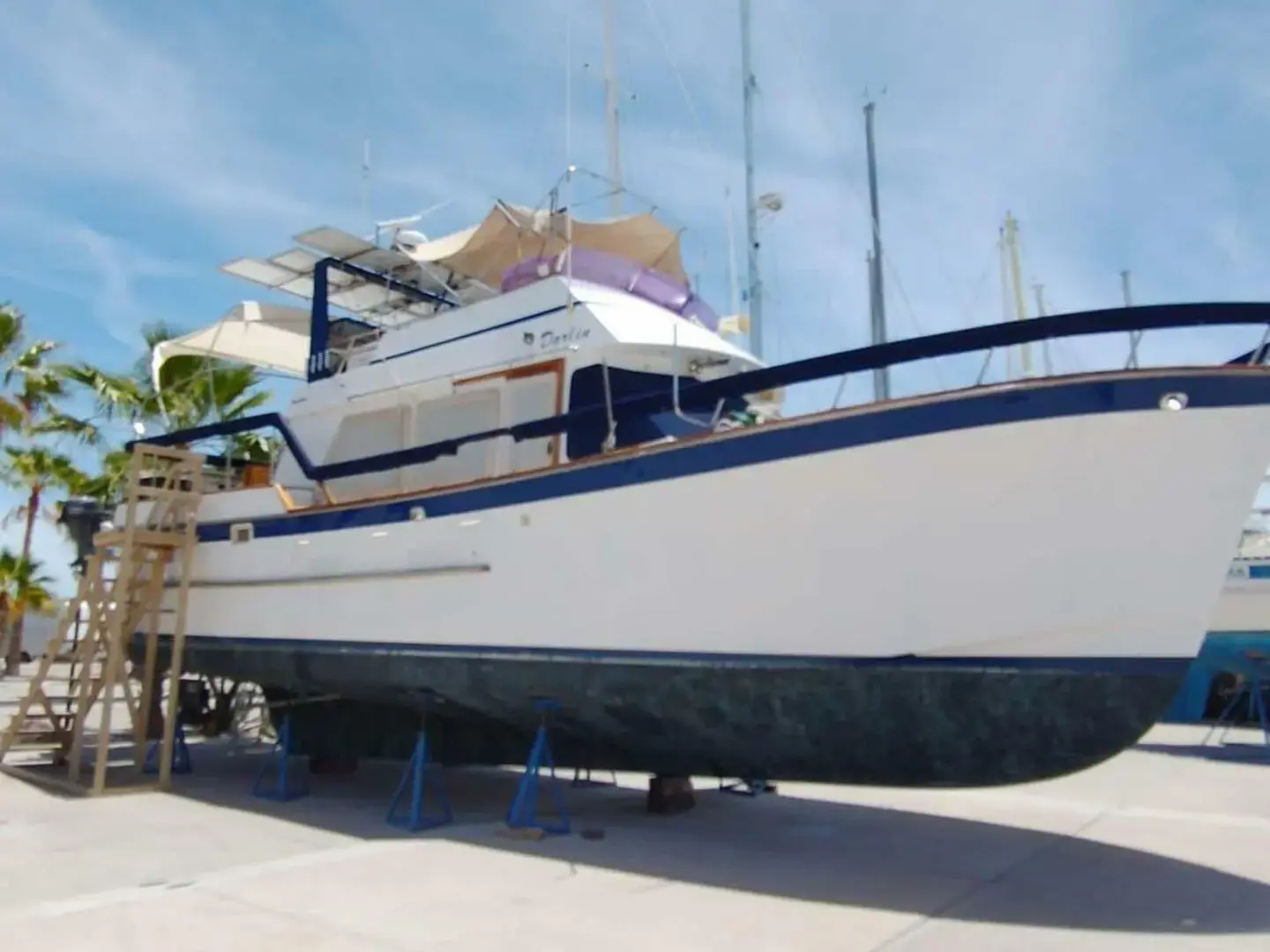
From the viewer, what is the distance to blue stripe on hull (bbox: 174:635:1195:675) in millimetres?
4324

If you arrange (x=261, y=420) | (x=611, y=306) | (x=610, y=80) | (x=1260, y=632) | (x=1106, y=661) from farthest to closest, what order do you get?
(x=1260, y=632) < (x=610, y=80) < (x=261, y=420) < (x=611, y=306) < (x=1106, y=661)

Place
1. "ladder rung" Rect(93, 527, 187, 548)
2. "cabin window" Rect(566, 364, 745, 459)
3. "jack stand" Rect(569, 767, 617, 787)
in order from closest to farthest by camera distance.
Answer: "cabin window" Rect(566, 364, 745, 459) → "ladder rung" Rect(93, 527, 187, 548) → "jack stand" Rect(569, 767, 617, 787)

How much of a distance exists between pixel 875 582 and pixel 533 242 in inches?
183

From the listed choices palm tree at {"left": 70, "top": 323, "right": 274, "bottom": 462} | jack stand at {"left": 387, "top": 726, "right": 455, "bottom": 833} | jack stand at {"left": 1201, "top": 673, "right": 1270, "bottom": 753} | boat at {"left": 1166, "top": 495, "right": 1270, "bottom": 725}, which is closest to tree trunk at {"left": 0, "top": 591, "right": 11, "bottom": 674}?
palm tree at {"left": 70, "top": 323, "right": 274, "bottom": 462}

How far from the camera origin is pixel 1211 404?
164 inches

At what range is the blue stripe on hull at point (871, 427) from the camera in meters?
4.18

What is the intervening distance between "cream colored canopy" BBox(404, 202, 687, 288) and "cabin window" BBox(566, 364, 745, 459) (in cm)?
160

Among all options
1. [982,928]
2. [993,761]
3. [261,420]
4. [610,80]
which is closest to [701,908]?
[982,928]

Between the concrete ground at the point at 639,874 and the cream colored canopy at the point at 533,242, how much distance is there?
4180 mm

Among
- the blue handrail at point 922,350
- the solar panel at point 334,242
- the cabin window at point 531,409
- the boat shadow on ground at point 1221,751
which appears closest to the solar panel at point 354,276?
the solar panel at point 334,242

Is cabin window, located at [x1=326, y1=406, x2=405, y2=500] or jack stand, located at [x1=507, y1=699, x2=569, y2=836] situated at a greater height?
cabin window, located at [x1=326, y1=406, x2=405, y2=500]

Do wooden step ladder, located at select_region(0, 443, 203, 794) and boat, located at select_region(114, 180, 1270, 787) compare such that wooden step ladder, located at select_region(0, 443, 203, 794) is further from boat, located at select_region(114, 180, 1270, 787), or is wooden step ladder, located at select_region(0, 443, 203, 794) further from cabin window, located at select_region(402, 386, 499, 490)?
cabin window, located at select_region(402, 386, 499, 490)

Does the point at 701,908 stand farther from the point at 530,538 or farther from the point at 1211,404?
the point at 1211,404

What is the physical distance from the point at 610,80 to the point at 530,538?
5496 millimetres
